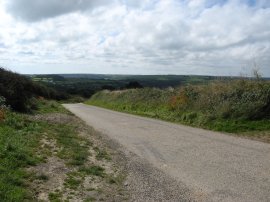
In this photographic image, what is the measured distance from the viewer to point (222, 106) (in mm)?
19578

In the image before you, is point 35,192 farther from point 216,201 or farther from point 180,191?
point 216,201

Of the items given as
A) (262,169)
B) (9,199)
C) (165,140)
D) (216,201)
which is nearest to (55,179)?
(9,199)

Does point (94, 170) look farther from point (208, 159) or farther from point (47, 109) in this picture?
point (47, 109)

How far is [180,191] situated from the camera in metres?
7.88

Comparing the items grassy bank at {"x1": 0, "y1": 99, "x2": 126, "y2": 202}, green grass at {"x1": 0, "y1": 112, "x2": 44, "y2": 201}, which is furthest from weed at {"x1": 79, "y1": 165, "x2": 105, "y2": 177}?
green grass at {"x1": 0, "y1": 112, "x2": 44, "y2": 201}

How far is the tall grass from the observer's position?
1773 cm

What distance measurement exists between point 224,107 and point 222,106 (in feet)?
0.85

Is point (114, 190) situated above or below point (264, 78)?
below

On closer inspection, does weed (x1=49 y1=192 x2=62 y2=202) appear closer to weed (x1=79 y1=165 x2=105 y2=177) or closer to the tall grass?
weed (x1=79 y1=165 x2=105 y2=177)

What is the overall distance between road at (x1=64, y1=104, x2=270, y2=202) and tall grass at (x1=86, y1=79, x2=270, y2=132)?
193 centimetres

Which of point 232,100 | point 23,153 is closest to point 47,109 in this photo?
point 232,100

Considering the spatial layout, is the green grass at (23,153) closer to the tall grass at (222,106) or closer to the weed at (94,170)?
the weed at (94,170)

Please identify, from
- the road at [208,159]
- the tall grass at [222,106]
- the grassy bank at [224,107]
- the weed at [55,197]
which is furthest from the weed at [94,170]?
the tall grass at [222,106]

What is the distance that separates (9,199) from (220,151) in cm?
705
